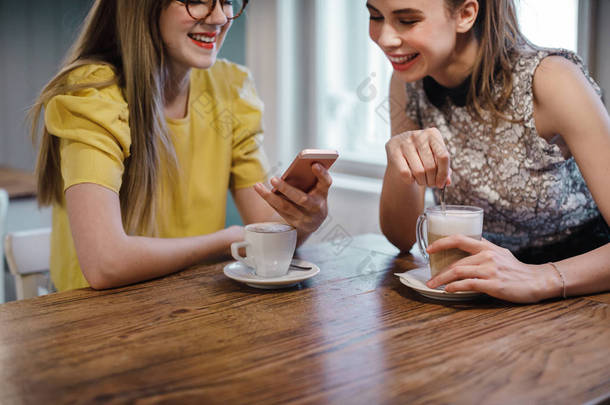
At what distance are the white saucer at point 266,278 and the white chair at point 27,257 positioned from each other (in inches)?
22.4

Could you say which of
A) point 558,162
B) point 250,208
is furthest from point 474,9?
point 250,208

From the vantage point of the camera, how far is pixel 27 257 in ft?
4.87

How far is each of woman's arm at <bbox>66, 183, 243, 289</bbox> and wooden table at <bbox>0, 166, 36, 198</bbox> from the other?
4.91 ft

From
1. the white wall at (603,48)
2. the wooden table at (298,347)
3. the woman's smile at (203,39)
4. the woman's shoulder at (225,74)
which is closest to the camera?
the wooden table at (298,347)

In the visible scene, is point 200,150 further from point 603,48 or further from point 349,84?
point 349,84

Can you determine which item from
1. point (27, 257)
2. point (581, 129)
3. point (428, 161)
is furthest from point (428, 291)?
point (27, 257)

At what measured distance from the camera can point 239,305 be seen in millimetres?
1021

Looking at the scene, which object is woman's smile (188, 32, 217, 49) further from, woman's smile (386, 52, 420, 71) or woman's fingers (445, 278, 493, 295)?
woman's fingers (445, 278, 493, 295)

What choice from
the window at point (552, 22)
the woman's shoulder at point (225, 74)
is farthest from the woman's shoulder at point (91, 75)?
the window at point (552, 22)

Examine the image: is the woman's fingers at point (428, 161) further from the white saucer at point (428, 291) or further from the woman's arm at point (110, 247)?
the woman's arm at point (110, 247)

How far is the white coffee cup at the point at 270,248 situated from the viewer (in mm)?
1117

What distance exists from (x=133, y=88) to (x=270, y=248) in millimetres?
532

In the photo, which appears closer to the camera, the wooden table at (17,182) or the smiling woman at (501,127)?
the smiling woman at (501,127)

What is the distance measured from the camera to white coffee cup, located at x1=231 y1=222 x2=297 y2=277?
3.67ft
